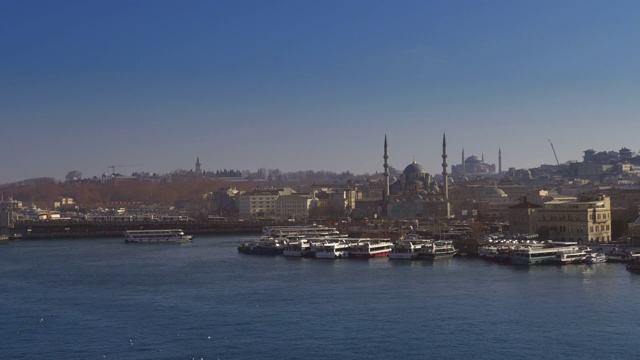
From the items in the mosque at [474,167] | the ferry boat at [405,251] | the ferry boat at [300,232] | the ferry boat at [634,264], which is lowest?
the ferry boat at [634,264]

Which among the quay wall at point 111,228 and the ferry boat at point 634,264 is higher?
the quay wall at point 111,228

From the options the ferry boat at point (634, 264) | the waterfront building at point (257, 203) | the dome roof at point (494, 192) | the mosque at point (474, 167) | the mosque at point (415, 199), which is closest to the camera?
the ferry boat at point (634, 264)

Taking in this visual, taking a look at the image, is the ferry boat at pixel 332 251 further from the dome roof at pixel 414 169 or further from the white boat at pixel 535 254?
the dome roof at pixel 414 169

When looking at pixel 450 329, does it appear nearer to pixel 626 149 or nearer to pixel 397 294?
pixel 397 294

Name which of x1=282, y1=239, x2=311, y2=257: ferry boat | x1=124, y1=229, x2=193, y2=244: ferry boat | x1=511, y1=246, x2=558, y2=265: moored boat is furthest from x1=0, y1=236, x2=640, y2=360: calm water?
x1=124, y1=229, x2=193, y2=244: ferry boat

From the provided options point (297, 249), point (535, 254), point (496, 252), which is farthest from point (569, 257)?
point (297, 249)

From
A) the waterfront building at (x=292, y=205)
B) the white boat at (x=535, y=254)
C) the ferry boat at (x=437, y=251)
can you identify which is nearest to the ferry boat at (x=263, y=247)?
the ferry boat at (x=437, y=251)

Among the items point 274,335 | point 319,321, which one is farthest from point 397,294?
point 274,335
